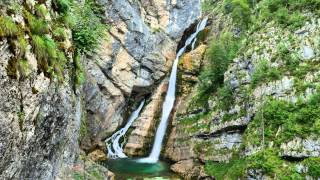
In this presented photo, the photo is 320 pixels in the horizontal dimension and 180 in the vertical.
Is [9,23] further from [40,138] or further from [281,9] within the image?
[281,9]

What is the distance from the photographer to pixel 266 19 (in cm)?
3275

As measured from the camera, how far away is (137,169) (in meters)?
29.8

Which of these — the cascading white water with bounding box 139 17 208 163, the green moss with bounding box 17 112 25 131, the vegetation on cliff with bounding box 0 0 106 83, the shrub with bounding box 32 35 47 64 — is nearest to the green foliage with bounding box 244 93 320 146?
the cascading white water with bounding box 139 17 208 163

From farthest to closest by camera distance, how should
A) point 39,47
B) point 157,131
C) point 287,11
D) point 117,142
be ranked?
point 157,131
point 117,142
point 287,11
point 39,47

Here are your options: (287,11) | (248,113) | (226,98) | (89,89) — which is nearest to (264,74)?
(248,113)

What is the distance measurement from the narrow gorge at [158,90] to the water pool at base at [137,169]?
0.18m

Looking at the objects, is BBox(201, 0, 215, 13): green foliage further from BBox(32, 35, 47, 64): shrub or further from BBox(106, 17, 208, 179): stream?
BBox(32, 35, 47, 64): shrub

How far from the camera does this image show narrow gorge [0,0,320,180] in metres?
11.8

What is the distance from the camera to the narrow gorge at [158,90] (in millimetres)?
11797

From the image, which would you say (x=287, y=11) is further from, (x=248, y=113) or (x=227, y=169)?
(x=227, y=169)

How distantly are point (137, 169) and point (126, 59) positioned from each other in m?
11.9

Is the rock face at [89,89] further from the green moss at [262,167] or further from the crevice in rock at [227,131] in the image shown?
the green moss at [262,167]

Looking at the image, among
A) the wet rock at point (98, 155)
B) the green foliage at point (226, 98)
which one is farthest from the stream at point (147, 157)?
the green foliage at point (226, 98)

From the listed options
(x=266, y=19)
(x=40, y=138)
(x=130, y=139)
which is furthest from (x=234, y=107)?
(x=40, y=138)
